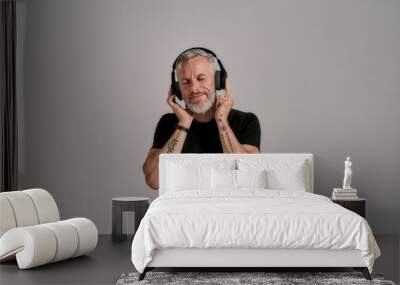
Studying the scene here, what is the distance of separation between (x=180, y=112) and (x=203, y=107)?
0.88ft

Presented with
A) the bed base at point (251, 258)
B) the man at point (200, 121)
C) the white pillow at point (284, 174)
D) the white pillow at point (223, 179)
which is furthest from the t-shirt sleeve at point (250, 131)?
the bed base at point (251, 258)

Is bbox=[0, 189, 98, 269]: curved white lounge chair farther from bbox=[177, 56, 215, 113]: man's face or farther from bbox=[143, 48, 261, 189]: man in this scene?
Answer: bbox=[177, 56, 215, 113]: man's face

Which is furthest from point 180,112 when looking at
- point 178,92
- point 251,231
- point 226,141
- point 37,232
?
point 251,231

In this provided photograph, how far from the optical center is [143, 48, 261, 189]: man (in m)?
7.18

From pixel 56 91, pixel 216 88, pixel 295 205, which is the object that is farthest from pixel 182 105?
pixel 295 205

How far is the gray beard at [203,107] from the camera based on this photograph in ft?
23.6

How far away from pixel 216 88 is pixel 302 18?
4.10 ft

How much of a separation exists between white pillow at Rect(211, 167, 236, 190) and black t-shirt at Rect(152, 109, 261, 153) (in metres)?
0.62

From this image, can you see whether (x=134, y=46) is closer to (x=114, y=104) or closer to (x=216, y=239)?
(x=114, y=104)

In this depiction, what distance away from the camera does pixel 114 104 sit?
23.7 feet

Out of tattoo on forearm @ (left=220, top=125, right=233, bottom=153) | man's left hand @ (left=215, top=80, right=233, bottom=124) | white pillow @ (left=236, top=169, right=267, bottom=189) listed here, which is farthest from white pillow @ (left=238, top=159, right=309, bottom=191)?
man's left hand @ (left=215, top=80, right=233, bottom=124)

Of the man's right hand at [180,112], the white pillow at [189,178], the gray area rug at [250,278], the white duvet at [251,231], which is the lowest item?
the gray area rug at [250,278]

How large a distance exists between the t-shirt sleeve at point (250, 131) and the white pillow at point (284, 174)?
33cm

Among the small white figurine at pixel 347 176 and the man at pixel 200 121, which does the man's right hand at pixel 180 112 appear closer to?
the man at pixel 200 121
